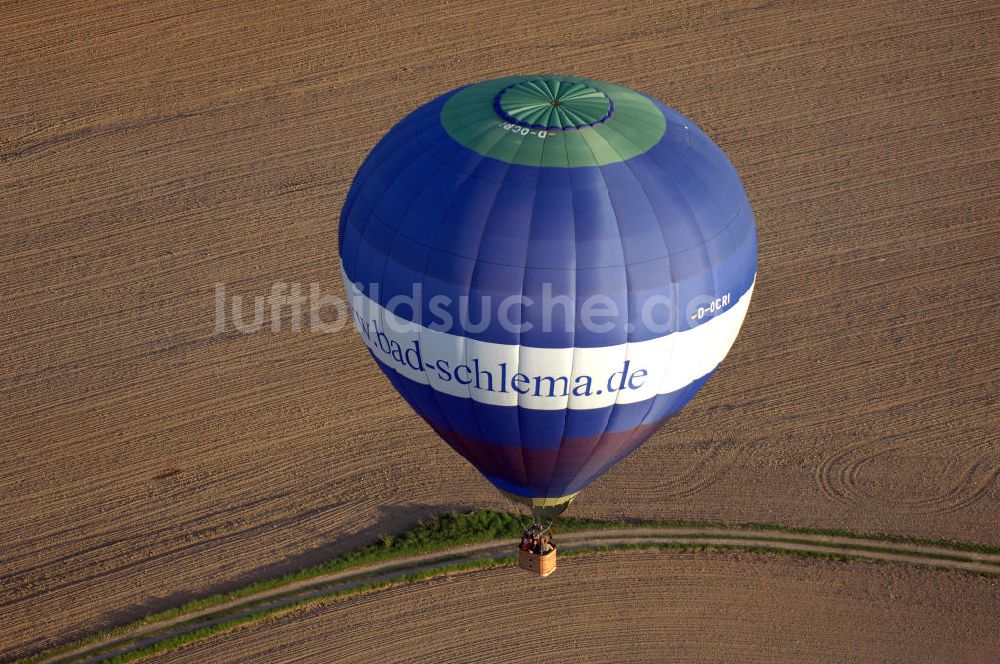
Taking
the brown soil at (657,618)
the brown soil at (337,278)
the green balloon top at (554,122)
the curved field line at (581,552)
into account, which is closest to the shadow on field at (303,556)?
the brown soil at (337,278)

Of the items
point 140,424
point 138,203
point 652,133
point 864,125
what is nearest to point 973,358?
point 864,125

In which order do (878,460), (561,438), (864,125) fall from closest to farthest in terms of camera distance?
(561,438) → (878,460) → (864,125)

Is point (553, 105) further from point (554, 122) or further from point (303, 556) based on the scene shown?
point (303, 556)

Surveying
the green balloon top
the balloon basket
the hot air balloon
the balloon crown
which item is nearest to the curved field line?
the balloon basket

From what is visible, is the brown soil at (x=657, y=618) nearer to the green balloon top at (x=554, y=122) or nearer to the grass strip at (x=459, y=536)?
the grass strip at (x=459, y=536)

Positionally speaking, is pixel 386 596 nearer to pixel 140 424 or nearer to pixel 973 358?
pixel 140 424

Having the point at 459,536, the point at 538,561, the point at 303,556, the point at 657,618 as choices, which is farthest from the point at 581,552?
the point at 303,556
